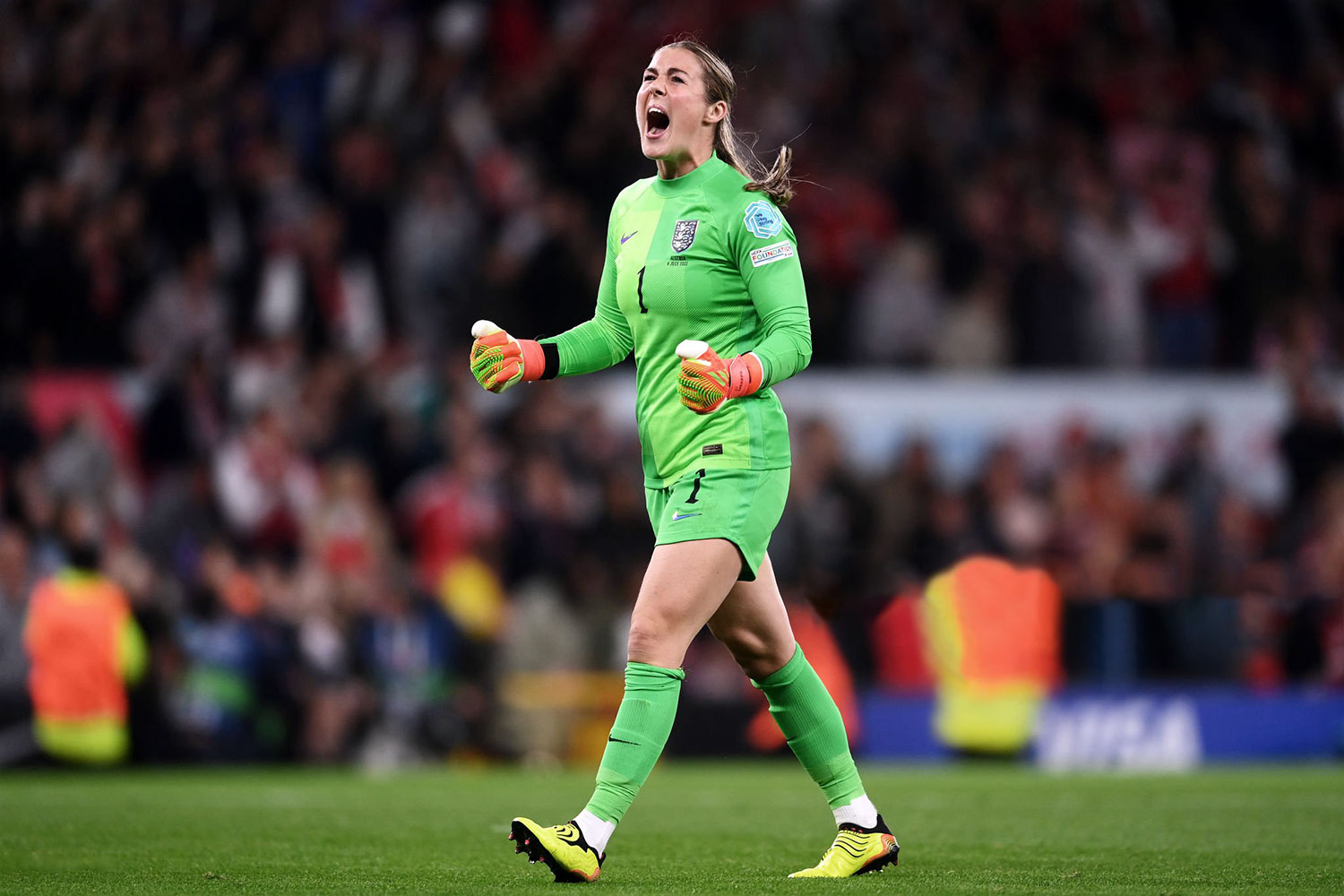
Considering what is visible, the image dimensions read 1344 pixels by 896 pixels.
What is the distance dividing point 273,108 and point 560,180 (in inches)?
90.9

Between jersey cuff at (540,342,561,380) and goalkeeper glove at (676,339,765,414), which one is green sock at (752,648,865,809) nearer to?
goalkeeper glove at (676,339,765,414)

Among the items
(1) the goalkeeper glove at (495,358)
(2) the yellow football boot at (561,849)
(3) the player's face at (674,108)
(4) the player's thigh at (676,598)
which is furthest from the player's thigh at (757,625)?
(3) the player's face at (674,108)

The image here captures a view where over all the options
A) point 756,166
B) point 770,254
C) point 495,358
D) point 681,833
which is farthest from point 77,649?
point 770,254

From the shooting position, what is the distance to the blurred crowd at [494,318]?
526 inches

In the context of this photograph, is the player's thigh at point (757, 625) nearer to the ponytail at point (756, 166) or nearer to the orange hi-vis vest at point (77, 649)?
the ponytail at point (756, 166)

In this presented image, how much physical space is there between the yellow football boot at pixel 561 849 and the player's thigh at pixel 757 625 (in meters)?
0.76

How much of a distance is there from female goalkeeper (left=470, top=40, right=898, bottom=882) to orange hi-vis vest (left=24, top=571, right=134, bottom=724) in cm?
770

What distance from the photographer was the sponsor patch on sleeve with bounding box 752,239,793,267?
559cm

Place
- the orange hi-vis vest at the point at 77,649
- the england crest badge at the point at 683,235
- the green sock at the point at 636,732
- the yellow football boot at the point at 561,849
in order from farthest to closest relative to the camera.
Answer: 1. the orange hi-vis vest at the point at 77,649
2. the england crest badge at the point at 683,235
3. the green sock at the point at 636,732
4. the yellow football boot at the point at 561,849

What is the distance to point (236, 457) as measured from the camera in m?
13.8

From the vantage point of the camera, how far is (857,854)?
226 inches

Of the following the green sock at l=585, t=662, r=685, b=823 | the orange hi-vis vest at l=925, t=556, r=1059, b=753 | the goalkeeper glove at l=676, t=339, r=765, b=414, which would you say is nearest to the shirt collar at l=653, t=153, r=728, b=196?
the goalkeeper glove at l=676, t=339, r=765, b=414

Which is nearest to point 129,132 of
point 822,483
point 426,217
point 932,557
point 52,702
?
point 426,217

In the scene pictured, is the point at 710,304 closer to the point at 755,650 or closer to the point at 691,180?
the point at 691,180
